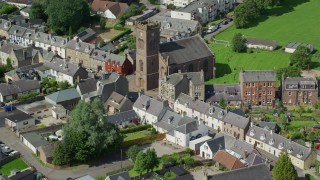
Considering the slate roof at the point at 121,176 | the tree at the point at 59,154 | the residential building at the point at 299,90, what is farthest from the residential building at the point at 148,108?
the residential building at the point at 299,90

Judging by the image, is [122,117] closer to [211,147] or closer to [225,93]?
[211,147]

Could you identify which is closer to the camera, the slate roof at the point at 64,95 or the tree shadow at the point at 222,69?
the slate roof at the point at 64,95

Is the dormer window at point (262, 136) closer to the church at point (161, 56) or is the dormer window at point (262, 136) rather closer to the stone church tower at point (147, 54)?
the church at point (161, 56)

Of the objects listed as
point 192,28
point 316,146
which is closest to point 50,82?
point 192,28

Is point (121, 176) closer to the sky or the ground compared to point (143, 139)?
closer to the sky

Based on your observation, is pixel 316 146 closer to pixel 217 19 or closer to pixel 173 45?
pixel 173 45

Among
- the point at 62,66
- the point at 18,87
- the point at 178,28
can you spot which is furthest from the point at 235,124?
the point at 178,28

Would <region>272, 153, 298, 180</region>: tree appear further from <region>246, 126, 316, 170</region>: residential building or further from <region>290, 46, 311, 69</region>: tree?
<region>290, 46, 311, 69</region>: tree
